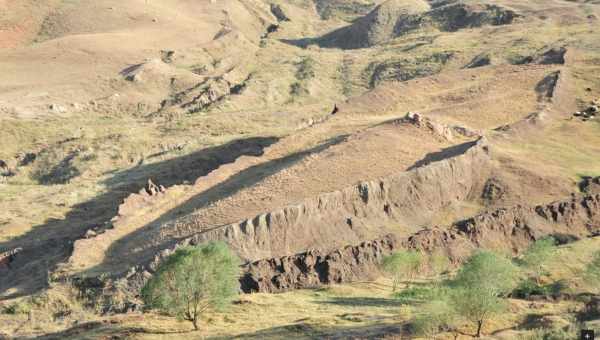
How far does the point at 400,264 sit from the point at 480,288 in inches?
308

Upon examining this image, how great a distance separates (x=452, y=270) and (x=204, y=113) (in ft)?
163

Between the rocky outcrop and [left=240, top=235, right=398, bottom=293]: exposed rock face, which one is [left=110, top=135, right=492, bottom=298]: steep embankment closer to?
the rocky outcrop

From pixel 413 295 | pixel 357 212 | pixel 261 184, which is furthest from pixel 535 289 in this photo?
pixel 261 184

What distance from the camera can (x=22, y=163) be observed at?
6669 cm

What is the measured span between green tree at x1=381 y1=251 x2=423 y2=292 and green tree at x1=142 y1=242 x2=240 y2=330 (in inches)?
304

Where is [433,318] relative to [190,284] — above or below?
below

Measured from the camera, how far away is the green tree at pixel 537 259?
3241 cm

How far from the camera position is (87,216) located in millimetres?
48469

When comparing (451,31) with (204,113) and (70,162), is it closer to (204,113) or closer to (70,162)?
(204,113)

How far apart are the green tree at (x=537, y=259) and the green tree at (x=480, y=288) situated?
19.4 feet

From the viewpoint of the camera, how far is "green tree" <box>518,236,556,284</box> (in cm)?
3241

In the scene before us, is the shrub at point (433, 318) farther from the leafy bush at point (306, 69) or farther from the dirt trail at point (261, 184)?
the leafy bush at point (306, 69)

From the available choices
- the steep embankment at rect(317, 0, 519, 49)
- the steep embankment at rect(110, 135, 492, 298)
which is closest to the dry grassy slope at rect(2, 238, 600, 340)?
the steep embankment at rect(110, 135, 492, 298)

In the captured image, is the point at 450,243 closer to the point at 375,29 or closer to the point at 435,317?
the point at 435,317
